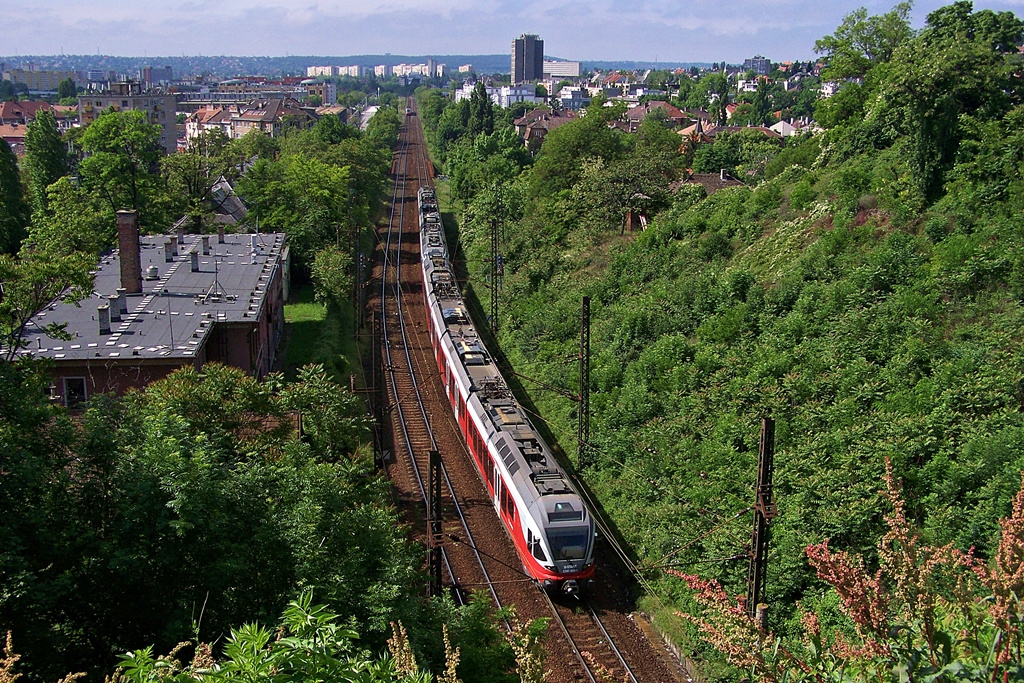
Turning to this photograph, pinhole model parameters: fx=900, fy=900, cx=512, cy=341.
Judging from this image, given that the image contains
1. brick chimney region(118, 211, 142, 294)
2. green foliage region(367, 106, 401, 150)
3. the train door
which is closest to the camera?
the train door

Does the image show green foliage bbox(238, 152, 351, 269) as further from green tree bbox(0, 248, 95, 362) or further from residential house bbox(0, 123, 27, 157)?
residential house bbox(0, 123, 27, 157)

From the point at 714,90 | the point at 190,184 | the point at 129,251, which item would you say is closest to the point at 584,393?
the point at 129,251

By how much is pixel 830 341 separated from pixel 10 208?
38.7 metres

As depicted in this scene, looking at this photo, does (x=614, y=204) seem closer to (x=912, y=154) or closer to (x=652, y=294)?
(x=652, y=294)

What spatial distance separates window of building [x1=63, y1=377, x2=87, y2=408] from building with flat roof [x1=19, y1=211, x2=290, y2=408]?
2cm

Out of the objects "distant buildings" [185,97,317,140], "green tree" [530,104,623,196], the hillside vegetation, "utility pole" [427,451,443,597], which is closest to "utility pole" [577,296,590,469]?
the hillside vegetation

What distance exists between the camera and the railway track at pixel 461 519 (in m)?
16.1

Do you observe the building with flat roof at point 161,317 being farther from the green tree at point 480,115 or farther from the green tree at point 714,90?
the green tree at point 714,90

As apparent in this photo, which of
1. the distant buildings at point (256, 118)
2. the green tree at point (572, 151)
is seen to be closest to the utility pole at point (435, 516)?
the green tree at point (572, 151)

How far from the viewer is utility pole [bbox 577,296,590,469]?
2031cm

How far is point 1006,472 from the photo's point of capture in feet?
50.2

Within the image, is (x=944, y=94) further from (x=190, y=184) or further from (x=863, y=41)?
(x=190, y=184)

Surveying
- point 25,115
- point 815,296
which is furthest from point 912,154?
point 25,115

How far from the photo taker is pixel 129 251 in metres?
26.0
